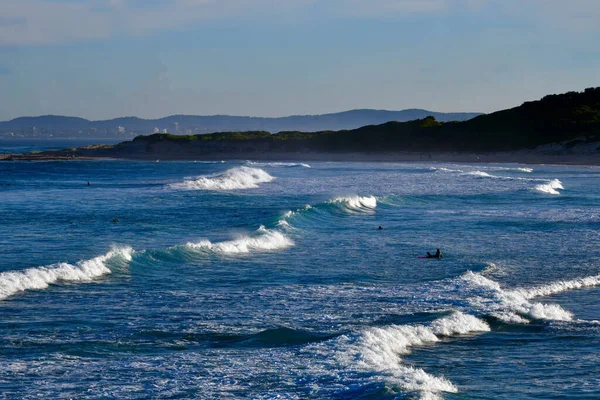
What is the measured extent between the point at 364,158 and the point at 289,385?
95.4 m

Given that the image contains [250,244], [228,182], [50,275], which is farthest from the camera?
[228,182]

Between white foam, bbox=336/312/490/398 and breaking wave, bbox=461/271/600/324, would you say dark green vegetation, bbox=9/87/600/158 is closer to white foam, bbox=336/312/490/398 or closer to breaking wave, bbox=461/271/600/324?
breaking wave, bbox=461/271/600/324

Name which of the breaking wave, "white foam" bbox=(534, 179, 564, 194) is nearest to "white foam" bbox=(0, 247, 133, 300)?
the breaking wave

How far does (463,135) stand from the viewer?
4656 inches

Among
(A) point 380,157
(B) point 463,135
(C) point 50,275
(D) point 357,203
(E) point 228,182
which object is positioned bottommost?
(C) point 50,275

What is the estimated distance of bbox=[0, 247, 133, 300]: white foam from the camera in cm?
2256

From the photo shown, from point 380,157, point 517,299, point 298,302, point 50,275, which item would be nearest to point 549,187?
point 517,299

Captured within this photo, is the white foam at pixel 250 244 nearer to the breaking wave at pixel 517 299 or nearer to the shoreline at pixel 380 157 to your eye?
the breaking wave at pixel 517 299

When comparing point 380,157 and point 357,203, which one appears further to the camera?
point 380,157

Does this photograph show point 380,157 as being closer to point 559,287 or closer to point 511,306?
point 559,287

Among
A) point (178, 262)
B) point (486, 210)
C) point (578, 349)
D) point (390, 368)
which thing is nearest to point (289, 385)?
point (390, 368)

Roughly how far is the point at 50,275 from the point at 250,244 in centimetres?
972

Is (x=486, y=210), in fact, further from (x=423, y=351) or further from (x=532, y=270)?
(x=423, y=351)

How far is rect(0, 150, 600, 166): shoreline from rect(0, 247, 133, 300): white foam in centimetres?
7370
